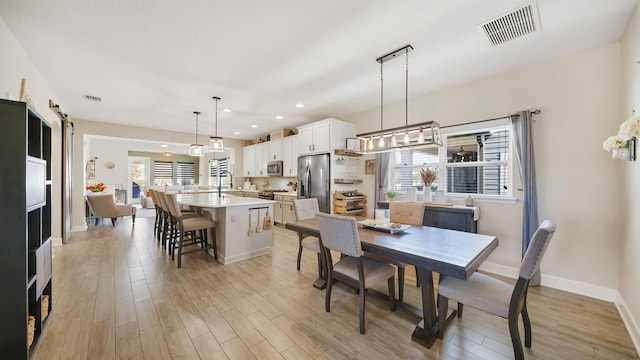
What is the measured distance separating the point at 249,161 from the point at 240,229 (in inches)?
174

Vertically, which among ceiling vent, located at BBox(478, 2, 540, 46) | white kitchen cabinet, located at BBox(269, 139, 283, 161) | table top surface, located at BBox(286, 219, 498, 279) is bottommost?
table top surface, located at BBox(286, 219, 498, 279)

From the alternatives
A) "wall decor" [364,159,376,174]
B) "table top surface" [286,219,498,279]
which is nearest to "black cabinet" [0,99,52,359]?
"table top surface" [286,219,498,279]

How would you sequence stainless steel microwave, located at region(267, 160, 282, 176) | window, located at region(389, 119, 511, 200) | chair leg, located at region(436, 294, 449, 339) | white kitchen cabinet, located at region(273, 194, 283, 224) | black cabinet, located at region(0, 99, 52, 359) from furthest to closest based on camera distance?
stainless steel microwave, located at region(267, 160, 282, 176) → white kitchen cabinet, located at region(273, 194, 283, 224) → window, located at region(389, 119, 511, 200) → chair leg, located at region(436, 294, 449, 339) → black cabinet, located at region(0, 99, 52, 359)

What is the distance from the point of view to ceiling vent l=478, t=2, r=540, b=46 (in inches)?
76.9

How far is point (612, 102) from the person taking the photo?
2.44m

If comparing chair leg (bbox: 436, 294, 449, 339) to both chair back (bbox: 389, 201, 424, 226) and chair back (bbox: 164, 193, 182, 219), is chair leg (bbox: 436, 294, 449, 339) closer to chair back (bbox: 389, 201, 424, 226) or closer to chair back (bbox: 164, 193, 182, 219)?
chair back (bbox: 389, 201, 424, 226)

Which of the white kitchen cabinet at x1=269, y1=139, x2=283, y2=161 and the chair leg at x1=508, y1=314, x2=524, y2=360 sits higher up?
the white kitchen cabinet at x1=269, y1=139, x2=283, y2=161

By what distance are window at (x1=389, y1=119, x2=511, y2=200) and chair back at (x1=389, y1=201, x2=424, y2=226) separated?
40.2 inches

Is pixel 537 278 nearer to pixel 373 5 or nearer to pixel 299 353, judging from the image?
pixel 299 353

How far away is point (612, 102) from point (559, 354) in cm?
256

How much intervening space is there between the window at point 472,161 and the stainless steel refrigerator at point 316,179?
1611mm

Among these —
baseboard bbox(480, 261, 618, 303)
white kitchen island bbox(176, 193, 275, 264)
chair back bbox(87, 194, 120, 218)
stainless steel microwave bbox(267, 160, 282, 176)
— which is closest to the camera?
baseboard bbox(480, 261, 618, 303)

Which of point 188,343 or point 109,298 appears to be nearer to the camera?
point 188,343

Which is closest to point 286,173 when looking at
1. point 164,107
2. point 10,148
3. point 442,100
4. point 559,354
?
point 164,107
